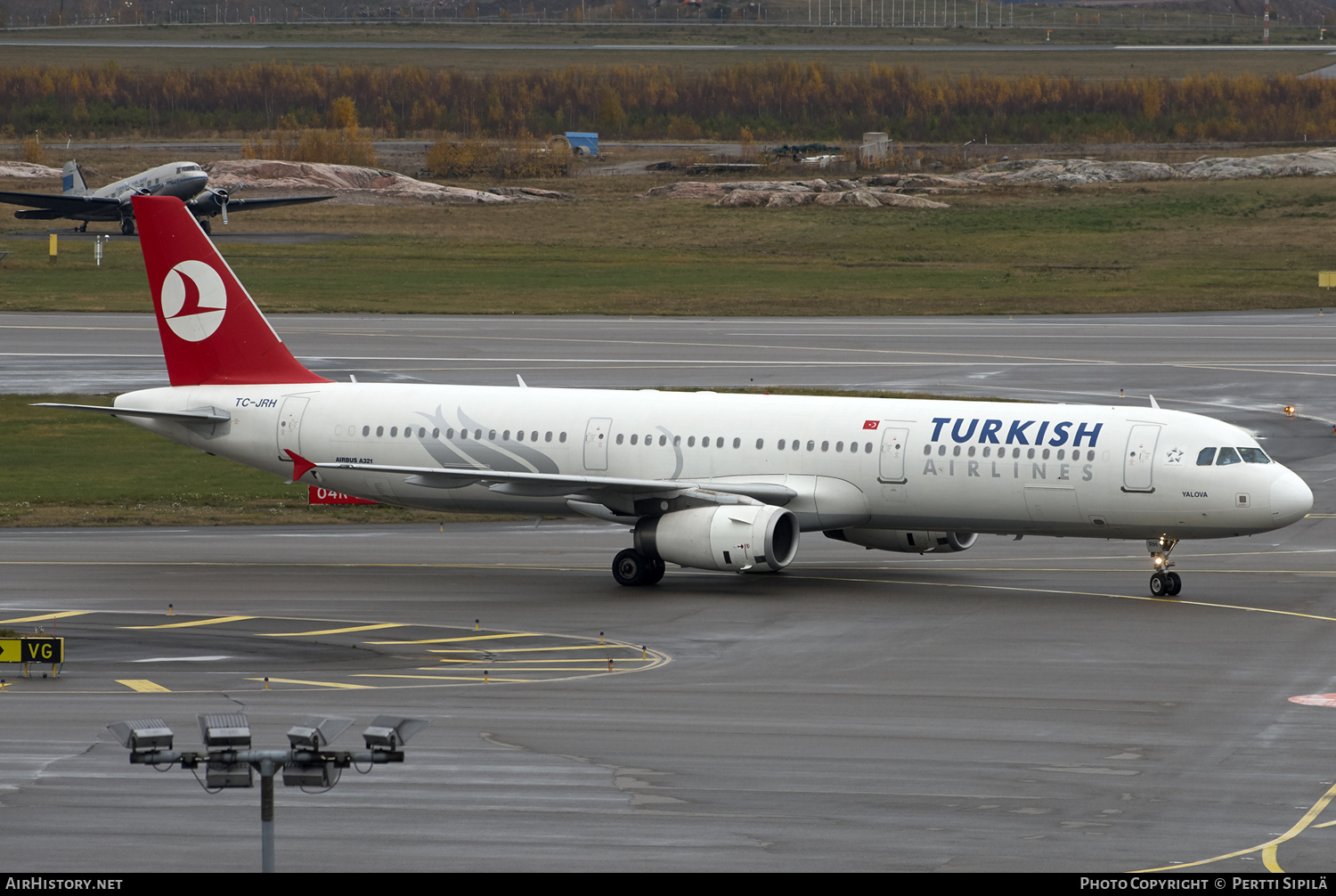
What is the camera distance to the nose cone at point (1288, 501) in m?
37.0

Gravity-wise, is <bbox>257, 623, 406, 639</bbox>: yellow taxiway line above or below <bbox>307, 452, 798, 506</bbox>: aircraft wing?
below

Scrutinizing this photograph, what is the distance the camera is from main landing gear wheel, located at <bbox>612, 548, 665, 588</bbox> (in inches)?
1587

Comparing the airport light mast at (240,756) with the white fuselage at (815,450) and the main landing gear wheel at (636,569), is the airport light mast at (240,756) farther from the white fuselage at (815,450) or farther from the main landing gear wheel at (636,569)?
the white fuselage at (815,450)

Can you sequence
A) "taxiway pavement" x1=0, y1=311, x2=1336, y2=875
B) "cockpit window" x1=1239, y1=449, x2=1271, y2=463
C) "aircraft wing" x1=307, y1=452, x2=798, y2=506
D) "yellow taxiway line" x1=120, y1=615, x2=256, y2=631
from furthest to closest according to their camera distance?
1. "aircraft wing" x1=307, y1=452, x2=798, y2=506
2. "cockpit window" x1=1239, y1=449, x2=1271, y2=463
3. "yellow taxiway line" x1=120, y1=615, x2=256, y2=631
4. "taxiway pavement" x1=0, y1=311, x2=1336, y2=875

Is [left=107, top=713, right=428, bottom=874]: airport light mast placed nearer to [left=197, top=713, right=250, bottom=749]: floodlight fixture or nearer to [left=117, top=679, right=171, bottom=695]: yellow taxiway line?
[left=197, top=713, right=250, bottom=749]: floodlight fixture

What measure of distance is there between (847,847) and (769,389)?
158 feet

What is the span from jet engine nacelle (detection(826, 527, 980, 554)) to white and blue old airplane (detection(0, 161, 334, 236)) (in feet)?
300

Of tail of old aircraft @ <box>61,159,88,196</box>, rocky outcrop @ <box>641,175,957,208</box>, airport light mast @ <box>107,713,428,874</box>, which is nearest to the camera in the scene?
airport light mast @ <box>107,713,428,874</box>

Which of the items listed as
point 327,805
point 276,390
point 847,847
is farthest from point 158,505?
point 847,847

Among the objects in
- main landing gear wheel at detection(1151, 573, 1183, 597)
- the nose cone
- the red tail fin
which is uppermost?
the red tail fin

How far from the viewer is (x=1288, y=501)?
121 ft

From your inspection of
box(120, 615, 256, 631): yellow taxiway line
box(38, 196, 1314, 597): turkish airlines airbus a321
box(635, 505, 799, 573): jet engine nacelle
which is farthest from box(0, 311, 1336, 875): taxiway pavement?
box(38, 196, 1314, 597): turkish airlines airbus a321

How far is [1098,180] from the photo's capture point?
158625 millimetres

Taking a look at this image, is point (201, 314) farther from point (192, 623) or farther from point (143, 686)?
point (143, 686)
